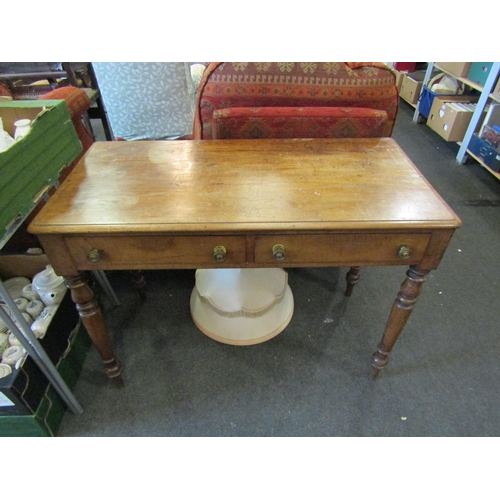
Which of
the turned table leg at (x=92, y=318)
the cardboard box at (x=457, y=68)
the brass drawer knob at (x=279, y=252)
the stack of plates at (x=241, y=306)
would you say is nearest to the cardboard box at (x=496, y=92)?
the cardboard box at (x=457, y=68)

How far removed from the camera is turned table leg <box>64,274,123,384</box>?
36.0 inches

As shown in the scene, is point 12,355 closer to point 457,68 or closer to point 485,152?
point 485,152

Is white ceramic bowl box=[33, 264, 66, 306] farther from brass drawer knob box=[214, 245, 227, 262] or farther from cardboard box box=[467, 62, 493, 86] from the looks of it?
cardboard box box=[467, 62, 493, 86]

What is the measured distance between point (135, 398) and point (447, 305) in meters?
1.30

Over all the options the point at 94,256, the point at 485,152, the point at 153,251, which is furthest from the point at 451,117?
the point at 94,256

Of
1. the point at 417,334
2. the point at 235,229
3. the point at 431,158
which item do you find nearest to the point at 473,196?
the point at 431,158

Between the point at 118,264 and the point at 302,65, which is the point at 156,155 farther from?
the point at 302,65

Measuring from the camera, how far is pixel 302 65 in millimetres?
1152

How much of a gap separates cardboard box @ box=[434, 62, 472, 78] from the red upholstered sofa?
1.77 metres

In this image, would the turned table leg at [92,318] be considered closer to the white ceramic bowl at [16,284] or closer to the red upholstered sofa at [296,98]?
the white ceramic bowl at [16,284]

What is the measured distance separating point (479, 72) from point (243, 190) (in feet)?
7.78

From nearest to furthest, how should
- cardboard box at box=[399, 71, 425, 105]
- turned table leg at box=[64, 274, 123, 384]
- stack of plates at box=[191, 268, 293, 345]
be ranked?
turned table leg at box=[64, 274, 123, 384] → stack of plates at box=[191, 268, 293, 345] → cardboard box at box=[399, 71, 425, 105]

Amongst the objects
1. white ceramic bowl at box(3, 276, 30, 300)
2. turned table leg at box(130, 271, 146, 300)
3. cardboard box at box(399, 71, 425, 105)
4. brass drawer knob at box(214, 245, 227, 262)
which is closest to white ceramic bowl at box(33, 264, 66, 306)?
white ceramic bowl at box(3, 276, 30, 300)

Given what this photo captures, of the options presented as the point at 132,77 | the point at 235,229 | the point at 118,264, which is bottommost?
the point at 118,264
